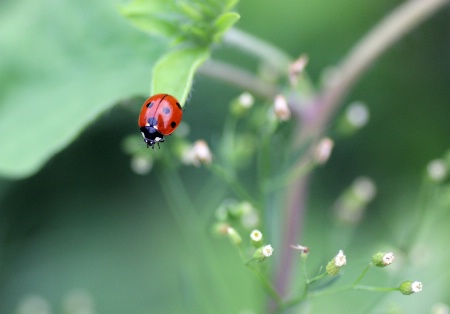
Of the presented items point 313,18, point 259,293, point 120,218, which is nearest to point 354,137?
point 313,18

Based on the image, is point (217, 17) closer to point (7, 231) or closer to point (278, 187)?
point (278, 187)

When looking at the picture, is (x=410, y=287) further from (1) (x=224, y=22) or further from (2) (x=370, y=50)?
(2) (x=370, y=50)

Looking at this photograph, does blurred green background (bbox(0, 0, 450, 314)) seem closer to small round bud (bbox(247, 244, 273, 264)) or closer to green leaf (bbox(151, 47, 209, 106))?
small round bud (bbox(247, 244, 273, 264))

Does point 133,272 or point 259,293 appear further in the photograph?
point 133,272

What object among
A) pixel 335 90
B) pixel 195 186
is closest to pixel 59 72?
pixel 335 90

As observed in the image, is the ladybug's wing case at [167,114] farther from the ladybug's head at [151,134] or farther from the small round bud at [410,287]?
the small round bud at [410,287]

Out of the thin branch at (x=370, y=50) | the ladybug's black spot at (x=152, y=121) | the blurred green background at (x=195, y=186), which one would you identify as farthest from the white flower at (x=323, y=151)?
the blurred green background at (x=195, y=186)
